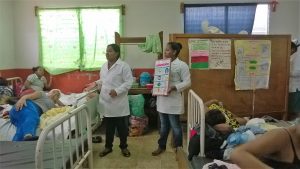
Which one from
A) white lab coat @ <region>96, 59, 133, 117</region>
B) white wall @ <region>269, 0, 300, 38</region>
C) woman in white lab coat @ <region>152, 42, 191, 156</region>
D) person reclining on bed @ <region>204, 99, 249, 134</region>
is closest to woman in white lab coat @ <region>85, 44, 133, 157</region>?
white lab coat @ <region>96, 59, 133, 117</region>

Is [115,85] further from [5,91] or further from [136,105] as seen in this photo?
[5,91]

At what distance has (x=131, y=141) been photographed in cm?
386

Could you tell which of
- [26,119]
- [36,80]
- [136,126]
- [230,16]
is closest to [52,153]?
[26,119]

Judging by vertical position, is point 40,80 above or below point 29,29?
below

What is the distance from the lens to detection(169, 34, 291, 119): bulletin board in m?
3.62

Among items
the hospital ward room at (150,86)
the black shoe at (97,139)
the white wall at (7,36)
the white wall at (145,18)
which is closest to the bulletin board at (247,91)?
the hospital ward room at (150,86)

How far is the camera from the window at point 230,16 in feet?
15.8

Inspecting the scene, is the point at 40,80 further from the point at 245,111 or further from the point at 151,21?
the point at 245,111

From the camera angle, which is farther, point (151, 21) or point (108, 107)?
point (151, 21)

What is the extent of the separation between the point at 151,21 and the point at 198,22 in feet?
2.79

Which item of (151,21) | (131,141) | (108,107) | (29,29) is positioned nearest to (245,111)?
(131,141)

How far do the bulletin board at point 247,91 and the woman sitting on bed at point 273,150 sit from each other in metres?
2.41

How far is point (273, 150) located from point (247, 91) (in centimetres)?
267

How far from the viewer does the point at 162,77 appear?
3.19m
